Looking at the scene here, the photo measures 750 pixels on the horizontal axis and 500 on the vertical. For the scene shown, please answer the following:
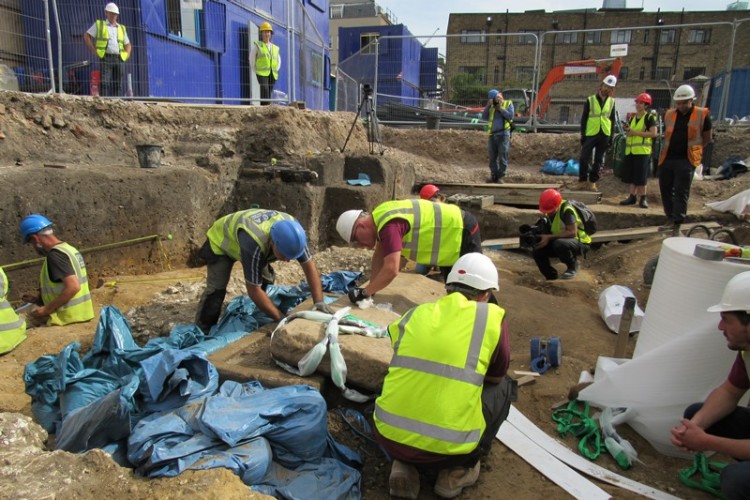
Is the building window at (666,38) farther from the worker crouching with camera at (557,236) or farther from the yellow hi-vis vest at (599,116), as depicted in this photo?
the worker crouching with camera at (557,236)

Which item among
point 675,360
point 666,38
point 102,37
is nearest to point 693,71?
point 666,38

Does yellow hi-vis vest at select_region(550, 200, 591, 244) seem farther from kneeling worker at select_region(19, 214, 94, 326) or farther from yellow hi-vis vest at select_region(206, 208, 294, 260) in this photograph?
kneeling worker at select_region(19, 214, 94, 326)

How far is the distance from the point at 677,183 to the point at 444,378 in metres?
5.98

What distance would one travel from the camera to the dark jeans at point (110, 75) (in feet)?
28.7

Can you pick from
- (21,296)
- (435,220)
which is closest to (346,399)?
(435,220)

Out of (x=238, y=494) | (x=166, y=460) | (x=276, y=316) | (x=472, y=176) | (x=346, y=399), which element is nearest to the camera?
(x=238, y=494)

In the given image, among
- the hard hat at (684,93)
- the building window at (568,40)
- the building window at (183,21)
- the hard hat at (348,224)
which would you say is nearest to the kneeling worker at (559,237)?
the hard hat at (684,93)

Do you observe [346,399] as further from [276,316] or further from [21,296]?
[21,296]

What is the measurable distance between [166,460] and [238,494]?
1.40ft

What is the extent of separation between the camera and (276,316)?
404cm

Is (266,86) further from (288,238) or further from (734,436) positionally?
(734,436)

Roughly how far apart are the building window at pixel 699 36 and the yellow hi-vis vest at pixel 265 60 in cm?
3245

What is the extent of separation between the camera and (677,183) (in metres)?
6.86

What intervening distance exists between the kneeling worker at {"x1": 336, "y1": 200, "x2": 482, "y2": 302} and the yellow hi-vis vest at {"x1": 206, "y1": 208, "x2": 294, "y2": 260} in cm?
56
